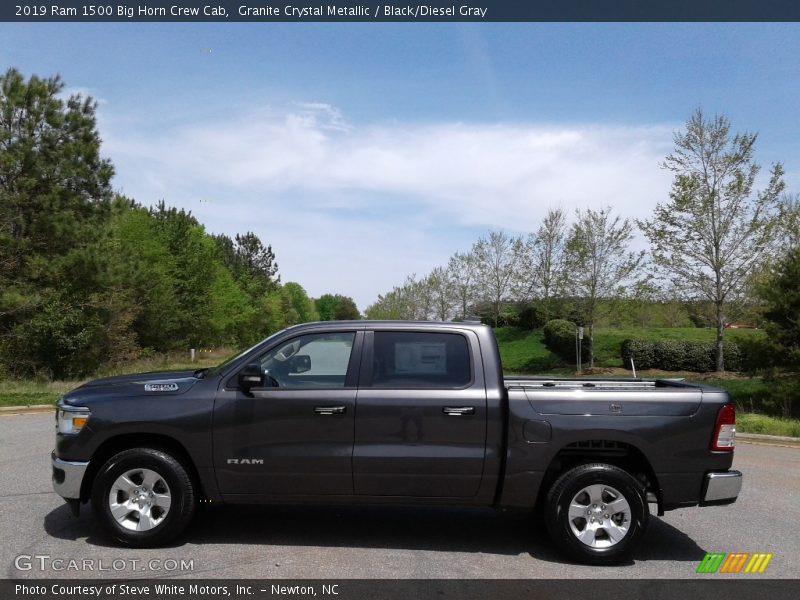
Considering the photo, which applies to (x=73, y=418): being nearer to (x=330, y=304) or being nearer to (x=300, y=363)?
(x=300, y=363)

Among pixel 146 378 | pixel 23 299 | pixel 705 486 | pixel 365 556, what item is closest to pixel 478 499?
pixel 365 556

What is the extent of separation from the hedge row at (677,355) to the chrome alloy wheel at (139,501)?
31.0 metres

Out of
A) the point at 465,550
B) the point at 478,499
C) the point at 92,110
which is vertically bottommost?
the point at 465,550

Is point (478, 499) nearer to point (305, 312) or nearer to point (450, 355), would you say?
point (450, 355)

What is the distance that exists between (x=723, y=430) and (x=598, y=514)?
114cm

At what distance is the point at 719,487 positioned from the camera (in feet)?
17.2

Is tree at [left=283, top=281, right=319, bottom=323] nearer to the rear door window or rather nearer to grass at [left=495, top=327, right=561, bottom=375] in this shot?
grass at [left=495, top=327, right=561, bottom=375]

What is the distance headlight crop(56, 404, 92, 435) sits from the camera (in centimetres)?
544

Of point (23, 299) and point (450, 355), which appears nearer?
point (450, 355)

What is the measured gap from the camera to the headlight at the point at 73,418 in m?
5.44

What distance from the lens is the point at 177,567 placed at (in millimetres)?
4965
